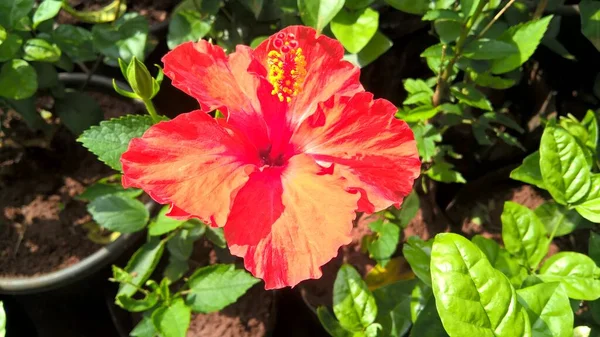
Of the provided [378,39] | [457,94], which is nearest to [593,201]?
[457,94]

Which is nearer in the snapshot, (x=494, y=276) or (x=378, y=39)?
(x=494, y=276)

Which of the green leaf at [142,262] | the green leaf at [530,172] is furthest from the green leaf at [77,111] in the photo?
the green leaf at [530,172]

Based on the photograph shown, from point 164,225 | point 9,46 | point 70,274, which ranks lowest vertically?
point 70,274

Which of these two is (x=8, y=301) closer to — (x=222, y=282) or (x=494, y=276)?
(x=222, y=282)

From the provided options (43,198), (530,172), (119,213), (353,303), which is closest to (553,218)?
(530,172)

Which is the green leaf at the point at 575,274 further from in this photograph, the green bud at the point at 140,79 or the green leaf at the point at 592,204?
the green bud at the point at 140,79

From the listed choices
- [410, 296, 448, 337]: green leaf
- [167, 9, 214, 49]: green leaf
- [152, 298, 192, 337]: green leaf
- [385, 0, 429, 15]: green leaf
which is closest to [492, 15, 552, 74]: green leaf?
[385, 0, 429, 15]: green leaf

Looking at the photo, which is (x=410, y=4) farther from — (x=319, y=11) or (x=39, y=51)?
(x=39, y=51)
